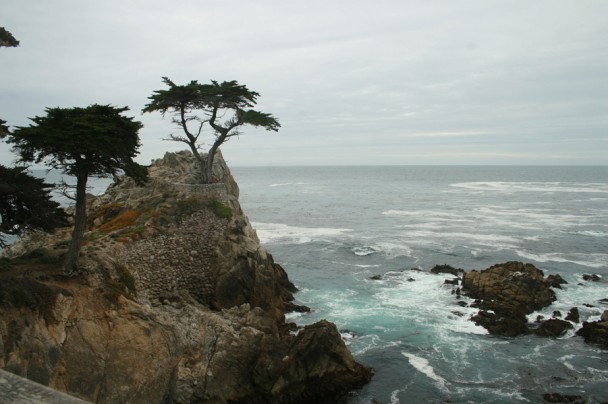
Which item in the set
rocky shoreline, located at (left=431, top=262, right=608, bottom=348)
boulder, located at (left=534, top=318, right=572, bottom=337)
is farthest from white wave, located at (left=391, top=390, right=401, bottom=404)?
boulder, located at (left=534, top=318, right=572, bottom=337)

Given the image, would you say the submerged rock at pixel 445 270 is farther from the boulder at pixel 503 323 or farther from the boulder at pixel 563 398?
the boulder at pixel 563 398

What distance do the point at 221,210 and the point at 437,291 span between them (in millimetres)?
17884

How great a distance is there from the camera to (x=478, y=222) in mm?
65875

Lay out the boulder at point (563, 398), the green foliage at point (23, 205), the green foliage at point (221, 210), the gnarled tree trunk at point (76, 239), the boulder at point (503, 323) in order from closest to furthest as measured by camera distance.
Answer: the green foliage at point (23, 205) < the gnarled tree trunk at point (76, 239) < the boulder at point (563, 398) < the boulder at point (503, 323) < the green foliage at point (221, 210)

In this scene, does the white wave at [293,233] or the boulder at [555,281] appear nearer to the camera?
the boulder at [555,281]

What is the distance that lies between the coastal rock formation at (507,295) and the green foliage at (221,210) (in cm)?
1665

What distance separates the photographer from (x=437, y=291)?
34.7m

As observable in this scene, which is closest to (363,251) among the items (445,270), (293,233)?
(445,270)

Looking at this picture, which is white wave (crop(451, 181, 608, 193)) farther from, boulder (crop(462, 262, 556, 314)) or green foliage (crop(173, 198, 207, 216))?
green foliage (crop(173, 198, 207, 216))

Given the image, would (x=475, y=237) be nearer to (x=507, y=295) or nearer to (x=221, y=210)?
(x=507, y=295)

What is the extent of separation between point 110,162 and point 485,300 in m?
25.6

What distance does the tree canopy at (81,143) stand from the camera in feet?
52.2

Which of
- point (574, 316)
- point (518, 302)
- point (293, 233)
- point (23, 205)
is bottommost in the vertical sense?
point (574, 316)

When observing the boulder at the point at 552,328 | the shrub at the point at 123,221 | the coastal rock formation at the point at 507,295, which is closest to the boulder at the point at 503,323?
the coastal rock formation at the point at 507,295
